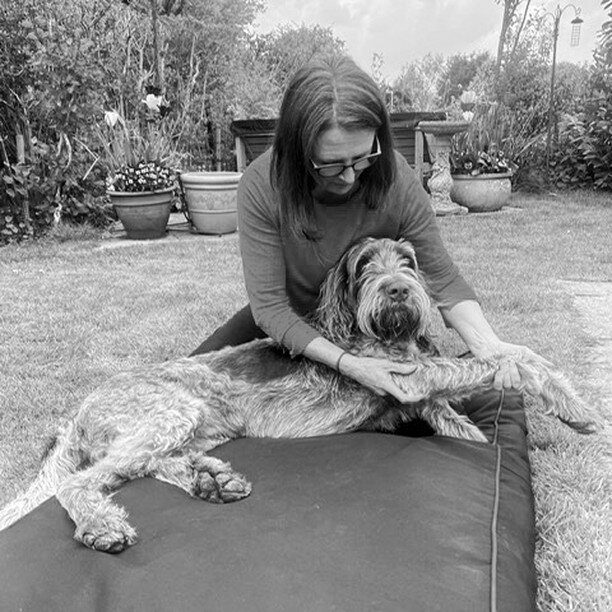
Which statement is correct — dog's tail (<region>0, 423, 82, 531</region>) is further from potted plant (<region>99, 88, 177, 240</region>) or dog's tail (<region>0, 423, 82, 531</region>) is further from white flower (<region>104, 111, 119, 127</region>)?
white flower (<region>104, 111, 119, 127</region>)

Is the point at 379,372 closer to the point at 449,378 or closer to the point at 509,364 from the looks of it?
the point at 449,378

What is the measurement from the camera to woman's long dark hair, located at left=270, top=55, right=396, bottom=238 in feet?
9.39

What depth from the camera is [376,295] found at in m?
3.17

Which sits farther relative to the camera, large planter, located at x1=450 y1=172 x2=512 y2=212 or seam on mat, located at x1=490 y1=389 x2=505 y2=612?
large planter, located at x1=450 y1=172 x2=512 y2=212

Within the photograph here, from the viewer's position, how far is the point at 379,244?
10.8 feet

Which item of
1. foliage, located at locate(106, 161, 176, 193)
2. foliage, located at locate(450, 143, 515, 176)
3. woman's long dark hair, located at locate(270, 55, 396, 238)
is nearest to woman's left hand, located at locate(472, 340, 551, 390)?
woman's long dark hair, located at locate(270, 55, 396, 238)

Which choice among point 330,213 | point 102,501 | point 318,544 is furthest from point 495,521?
point 330,213

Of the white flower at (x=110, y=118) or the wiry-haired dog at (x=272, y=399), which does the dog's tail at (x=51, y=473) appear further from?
the white flower at (x=110, y=118)

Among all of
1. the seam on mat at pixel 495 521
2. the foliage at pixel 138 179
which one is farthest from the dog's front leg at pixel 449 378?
the foliage at pixel 138 179

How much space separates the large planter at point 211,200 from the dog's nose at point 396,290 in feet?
26.1

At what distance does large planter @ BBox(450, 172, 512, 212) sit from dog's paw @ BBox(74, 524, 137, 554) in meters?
11.2

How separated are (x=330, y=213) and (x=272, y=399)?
3.34 ft

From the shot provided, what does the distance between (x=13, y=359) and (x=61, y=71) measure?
6307 mm

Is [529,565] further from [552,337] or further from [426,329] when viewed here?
[552,337]
